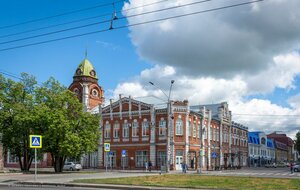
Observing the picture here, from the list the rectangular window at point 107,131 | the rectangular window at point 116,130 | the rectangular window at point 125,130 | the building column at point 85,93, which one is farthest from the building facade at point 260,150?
the building column at point 85,93

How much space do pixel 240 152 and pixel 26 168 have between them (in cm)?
5458

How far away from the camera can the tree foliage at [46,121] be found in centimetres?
4600

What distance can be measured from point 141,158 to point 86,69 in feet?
77.5

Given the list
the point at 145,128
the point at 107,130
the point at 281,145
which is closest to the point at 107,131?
the point at 107,130

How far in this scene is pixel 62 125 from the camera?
4553 centimetres

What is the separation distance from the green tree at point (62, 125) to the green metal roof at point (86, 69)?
2760cm

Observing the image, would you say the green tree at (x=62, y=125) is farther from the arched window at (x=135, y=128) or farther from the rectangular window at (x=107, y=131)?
the rectangular window at (x=107, y=131)

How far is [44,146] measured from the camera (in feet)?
153

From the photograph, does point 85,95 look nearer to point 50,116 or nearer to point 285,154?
point 50,116

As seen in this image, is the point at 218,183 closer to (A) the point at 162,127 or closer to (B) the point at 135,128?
(A) the point at 162,127

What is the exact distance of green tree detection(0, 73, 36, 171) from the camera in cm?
4747

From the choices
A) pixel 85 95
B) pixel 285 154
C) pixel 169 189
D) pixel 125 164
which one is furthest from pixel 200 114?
pixel 285 154

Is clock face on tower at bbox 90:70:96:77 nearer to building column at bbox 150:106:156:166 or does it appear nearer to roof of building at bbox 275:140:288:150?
building column at bbox 150:106:156:166

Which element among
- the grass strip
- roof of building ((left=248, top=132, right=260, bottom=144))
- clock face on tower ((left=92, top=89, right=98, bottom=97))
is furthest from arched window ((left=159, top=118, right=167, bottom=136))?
roof of building ((left=248, top=132, right=260, bottom=144))
